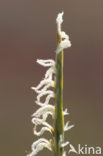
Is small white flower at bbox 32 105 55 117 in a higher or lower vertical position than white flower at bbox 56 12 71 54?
lower

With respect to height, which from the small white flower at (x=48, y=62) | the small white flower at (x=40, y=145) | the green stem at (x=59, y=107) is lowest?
the small white flower at (x=40, y=145)

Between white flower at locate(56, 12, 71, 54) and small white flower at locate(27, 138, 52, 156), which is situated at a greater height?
white flower at locate(56, 12, 71, 54)

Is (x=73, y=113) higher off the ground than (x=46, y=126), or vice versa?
(x=73, y=113)

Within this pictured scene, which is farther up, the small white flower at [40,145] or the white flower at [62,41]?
the white flower at [62,41]

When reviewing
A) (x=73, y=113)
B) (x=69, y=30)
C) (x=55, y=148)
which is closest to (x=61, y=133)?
(x=55, y=148)

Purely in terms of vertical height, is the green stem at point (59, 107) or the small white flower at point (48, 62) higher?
the small white flower at point (48, 62)

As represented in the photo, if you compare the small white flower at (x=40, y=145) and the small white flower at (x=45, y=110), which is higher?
the small white flower at (x=45, y=110)

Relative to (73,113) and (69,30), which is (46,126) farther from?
(69,30)

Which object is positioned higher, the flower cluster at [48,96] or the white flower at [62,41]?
the white flower at [62,41]

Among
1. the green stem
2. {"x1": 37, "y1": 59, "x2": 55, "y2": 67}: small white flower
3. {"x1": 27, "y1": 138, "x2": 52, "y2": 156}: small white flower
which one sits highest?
{"x1": 37, "y1": 59, "x2": 55, "y2": 67}: small white flower

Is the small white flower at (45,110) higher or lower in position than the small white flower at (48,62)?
lower

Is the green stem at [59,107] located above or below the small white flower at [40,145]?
above
